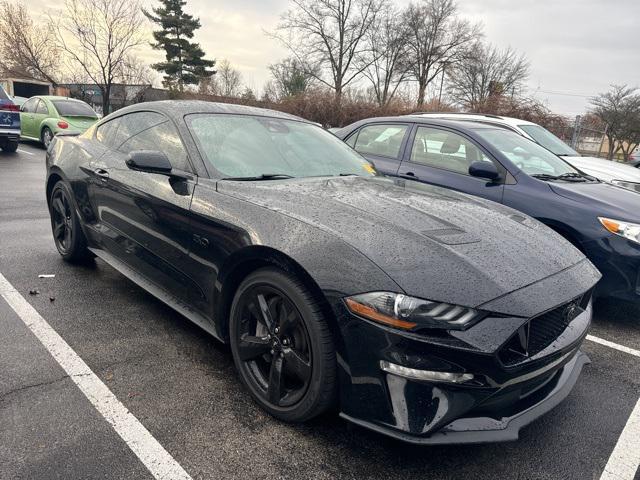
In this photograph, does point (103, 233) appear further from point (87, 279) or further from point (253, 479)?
point (253, 479)

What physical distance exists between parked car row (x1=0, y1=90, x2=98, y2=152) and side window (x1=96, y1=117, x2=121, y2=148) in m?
8.88

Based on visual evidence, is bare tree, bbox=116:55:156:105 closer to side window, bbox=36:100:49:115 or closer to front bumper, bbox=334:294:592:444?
side window, bbox=36:100:49:115

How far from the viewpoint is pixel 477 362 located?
1.70 metres

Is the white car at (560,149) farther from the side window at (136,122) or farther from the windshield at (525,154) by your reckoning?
the side window at (136,122)

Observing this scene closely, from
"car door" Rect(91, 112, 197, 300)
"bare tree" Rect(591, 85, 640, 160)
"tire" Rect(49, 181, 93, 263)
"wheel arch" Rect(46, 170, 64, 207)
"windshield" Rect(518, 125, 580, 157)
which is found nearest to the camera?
"car door" Rect(91, 112, 197, 300)

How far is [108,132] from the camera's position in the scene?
12.5 ft

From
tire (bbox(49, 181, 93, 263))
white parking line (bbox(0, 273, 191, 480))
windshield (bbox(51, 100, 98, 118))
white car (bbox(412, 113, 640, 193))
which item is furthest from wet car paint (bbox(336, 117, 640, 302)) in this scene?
windshield (bbox(51, 100, 98, 118))

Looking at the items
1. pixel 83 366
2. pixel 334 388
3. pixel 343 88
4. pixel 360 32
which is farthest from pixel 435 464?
pixel 360 32

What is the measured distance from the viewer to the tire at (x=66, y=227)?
396 cm

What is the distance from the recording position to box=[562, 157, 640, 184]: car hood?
21.5 ft

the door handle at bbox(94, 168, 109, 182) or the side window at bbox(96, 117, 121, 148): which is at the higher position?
the side window at bbox(96, 117, 121, 148)

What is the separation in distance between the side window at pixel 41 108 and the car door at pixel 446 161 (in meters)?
11.5

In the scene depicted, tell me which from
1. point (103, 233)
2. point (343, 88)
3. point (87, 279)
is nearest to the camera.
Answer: point (103, 233)

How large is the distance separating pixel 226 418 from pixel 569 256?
6.23 feet
